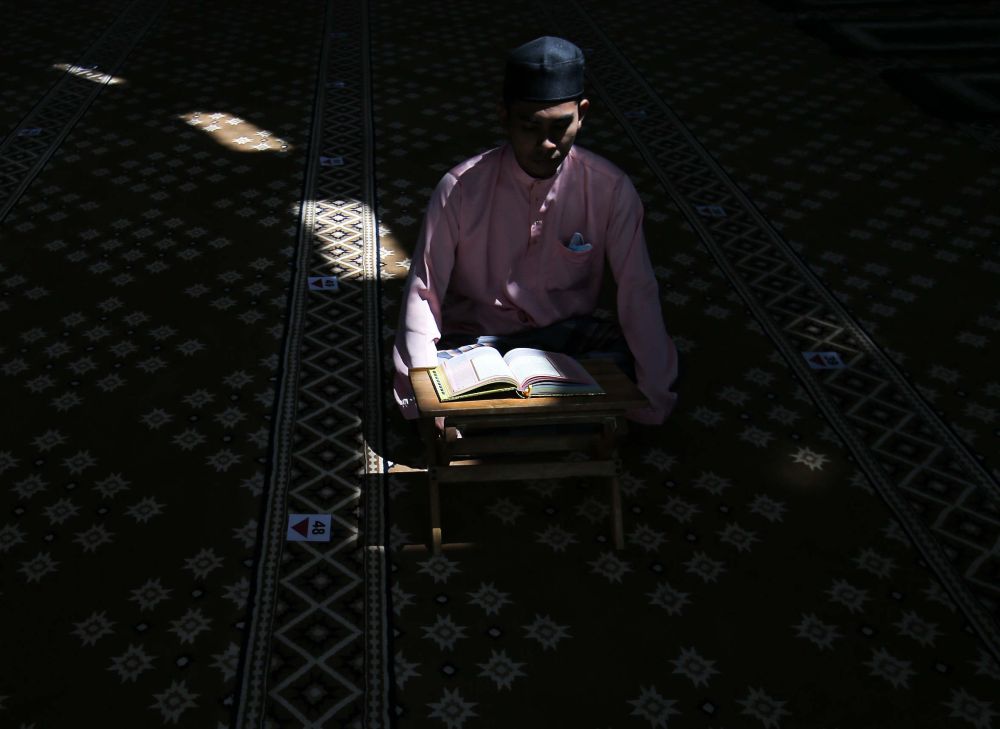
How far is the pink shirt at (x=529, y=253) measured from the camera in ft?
9.11

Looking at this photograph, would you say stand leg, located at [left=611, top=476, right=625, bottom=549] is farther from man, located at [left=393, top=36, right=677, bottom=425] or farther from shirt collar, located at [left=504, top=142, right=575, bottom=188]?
shirt collar, located at [left=504, top=142, right=575, bottom=188]

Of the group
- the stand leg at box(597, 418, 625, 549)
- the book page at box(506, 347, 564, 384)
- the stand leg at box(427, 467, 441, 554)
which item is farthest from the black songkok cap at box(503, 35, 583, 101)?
the stand leg at box(427, 467, 441, 554)

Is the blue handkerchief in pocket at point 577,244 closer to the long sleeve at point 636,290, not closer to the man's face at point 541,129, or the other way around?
the long sleeve at point 636,290

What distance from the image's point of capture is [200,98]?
19.2ft

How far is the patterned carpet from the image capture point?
Answer: 7.80ft

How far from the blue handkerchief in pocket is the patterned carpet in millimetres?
652

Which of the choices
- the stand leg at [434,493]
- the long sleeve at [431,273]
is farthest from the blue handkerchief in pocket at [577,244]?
the stand leg at [434,493]

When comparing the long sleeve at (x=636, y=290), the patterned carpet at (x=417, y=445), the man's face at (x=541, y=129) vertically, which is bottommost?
the patterned carpet at (x=417, y=445)

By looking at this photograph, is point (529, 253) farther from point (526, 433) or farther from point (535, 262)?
point (526, 433)

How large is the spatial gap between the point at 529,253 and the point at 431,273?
0.29 meters

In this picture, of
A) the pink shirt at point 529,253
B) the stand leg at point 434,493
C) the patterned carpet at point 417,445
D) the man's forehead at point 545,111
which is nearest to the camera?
the patterned carpet at point 417,445

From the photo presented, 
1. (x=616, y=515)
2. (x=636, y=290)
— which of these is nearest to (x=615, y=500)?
(x=616, y=515)

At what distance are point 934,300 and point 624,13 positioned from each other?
446 cm

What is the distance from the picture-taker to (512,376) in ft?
8.07
